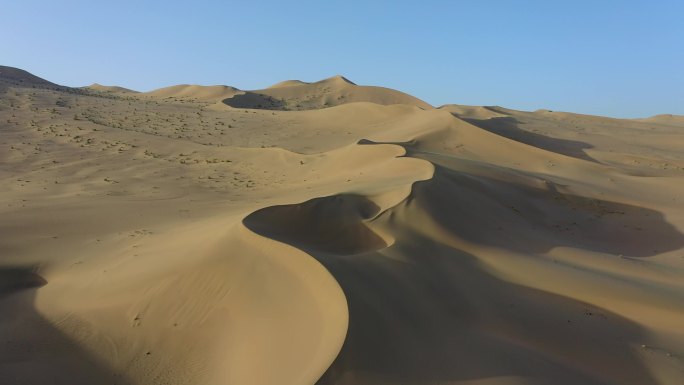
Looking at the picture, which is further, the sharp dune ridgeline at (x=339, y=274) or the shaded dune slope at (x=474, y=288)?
the sharp dune ridgeline at (x=339, y=274)

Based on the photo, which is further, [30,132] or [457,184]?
[30,132]

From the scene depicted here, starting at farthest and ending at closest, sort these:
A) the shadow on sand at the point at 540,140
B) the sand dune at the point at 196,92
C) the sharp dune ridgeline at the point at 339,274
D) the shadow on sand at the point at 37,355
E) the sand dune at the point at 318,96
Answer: the sand dune at the point at 196,92
the sand dune at the point at 318,96
the shadow on sand at the point at 540,140
the shadow on sand at the point at 37,355
the sharp dune ridgeline at the point at 339,274

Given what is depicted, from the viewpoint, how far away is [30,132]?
18.0m

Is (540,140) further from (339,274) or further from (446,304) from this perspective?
(339,274)

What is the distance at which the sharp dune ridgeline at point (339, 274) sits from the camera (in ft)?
14.6

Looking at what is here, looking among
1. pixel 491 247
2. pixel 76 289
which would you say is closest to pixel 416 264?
pixel 491 247

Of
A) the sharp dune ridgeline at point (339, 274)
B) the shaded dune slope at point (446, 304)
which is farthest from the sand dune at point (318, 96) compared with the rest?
the shaded dune slope at point (446, 304)

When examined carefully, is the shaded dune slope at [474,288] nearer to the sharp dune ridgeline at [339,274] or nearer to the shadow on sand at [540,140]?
the sharp dune ridgeline at [339,274]

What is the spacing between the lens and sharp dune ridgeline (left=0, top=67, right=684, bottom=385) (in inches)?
176

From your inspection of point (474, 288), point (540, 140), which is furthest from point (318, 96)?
point (474, 288)

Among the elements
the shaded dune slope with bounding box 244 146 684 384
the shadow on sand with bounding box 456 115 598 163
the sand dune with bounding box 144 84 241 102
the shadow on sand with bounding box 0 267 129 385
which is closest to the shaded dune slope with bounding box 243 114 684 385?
the shaded dune slope with bounding box 244 146 684 384

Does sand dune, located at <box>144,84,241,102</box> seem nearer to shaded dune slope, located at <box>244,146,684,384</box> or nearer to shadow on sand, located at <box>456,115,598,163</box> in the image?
shadow on sand, located at <box>456,115,598,163</box>

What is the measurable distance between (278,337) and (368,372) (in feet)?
3.13

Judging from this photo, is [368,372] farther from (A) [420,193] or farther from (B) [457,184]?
(B) [457,184]
